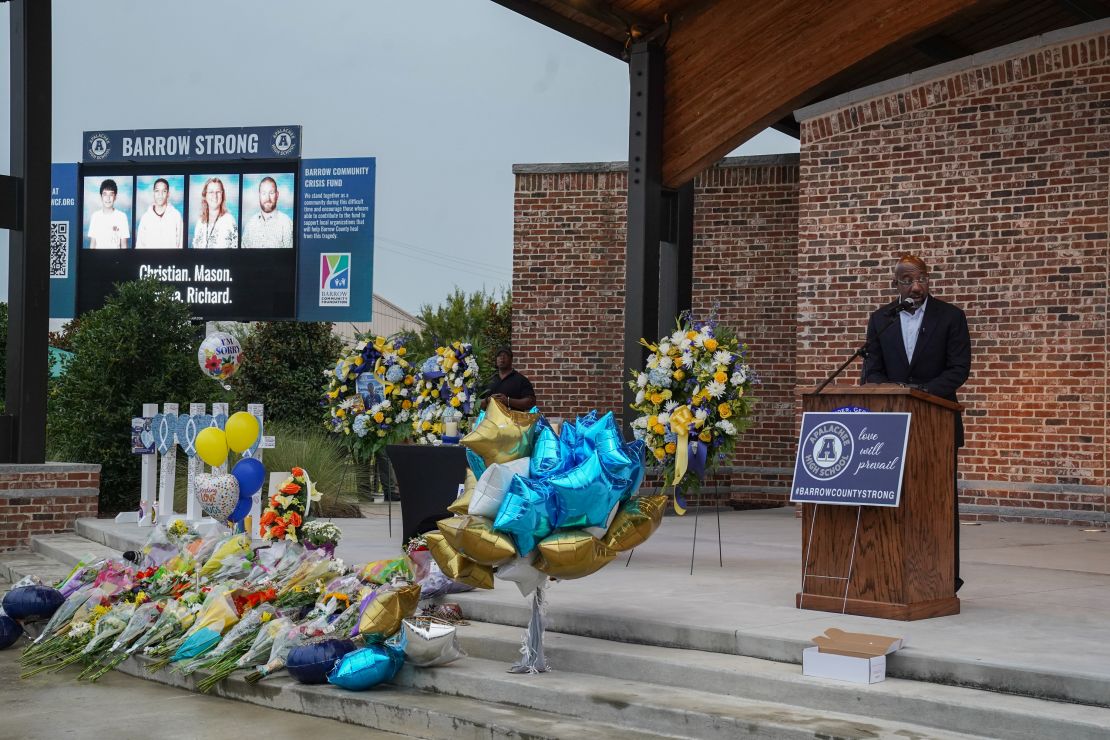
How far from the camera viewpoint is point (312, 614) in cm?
610

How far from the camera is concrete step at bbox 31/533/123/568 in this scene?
31.6 feet

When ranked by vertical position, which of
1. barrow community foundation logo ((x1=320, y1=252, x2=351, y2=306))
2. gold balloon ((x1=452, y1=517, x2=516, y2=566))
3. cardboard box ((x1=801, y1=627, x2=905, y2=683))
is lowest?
cardboard box ((x1=801, y1=627, x2=905, y2=683))

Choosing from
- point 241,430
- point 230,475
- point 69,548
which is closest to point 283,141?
point 69,548

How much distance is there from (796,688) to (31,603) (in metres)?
4.29

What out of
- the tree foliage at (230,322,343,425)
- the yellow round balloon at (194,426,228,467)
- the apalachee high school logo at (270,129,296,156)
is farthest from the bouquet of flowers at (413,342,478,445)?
the apalachee high school logo at (270,129,296,156)

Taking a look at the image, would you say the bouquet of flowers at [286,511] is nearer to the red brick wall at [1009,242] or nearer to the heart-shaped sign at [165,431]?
the heart-shaped sign at [165,431]

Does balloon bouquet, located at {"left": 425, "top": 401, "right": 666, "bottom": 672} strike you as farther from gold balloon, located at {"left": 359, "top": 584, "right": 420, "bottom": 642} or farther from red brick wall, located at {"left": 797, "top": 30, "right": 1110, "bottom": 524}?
red brick wall, located at {"left": 797, "top": 30, "right": 1110, "bottom": 524}

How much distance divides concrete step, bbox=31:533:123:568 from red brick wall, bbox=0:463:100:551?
133 mm

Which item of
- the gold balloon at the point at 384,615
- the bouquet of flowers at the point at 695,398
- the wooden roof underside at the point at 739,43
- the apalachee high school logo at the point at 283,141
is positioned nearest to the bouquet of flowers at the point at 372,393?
the wooden roof underside at the point at 739,43

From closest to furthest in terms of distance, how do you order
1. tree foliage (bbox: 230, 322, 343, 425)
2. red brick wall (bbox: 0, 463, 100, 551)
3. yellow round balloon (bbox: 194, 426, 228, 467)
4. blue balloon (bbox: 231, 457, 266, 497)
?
blue balloon (bbox: 231, 457, 266, 497)
yellow round balloon (bbox: 194, 426, 228, 467)
red brick wall (bbox: 0, 463, 100, 551)
tree foliage (bbox: 230, 322, 343, 425)

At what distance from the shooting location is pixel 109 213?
21.1 metres

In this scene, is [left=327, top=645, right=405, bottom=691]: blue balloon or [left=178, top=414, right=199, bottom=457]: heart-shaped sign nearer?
[left=327, top=645, right=405, bottom=691]: blue balloon

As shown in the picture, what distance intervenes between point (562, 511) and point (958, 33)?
998 cm

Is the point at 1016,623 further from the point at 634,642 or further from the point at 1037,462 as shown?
the point at 1037,462
